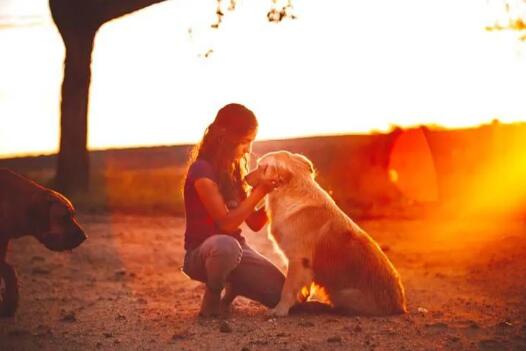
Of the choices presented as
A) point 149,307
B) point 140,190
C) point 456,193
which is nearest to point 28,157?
point 140,190

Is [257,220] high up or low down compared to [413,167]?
up

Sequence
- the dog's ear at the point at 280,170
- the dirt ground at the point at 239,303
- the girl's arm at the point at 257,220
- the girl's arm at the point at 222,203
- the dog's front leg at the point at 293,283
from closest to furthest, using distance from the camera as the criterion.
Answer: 1. the dirt ground at the point at 239,303
2. the girl's arm at the point at 222,203
3. the dog's front leg at the point at 293,283
4. the dog's ear at the point at 280,170
5. the girl's arm at the point at 257,220

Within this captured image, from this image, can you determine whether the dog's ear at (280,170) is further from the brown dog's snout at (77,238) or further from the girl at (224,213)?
Result: the brown dog's snout at (77,238)

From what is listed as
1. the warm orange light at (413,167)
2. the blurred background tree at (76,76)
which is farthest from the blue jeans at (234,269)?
the warm orange light at (413,167)

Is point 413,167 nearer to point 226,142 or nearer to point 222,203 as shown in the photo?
point 226,142

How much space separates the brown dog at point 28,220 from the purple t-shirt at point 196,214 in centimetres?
84

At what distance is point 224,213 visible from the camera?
5.79m

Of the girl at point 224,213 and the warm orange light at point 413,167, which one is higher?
the girl at point 224,213

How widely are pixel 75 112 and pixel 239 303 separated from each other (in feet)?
30.8

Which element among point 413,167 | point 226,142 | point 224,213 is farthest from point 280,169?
point 413,167

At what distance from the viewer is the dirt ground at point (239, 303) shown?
516 cm

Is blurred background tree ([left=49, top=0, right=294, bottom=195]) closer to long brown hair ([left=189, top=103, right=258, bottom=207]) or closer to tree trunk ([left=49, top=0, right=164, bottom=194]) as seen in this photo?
tree trunk ([left=49, top=0, right=164, bottom=194])

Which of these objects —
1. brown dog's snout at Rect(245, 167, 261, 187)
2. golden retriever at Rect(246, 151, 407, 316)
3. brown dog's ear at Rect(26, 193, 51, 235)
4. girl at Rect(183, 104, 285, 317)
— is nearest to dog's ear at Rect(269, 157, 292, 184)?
golden retriever at Rect(246, 151, 407, 316)

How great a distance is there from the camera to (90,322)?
5969mm
